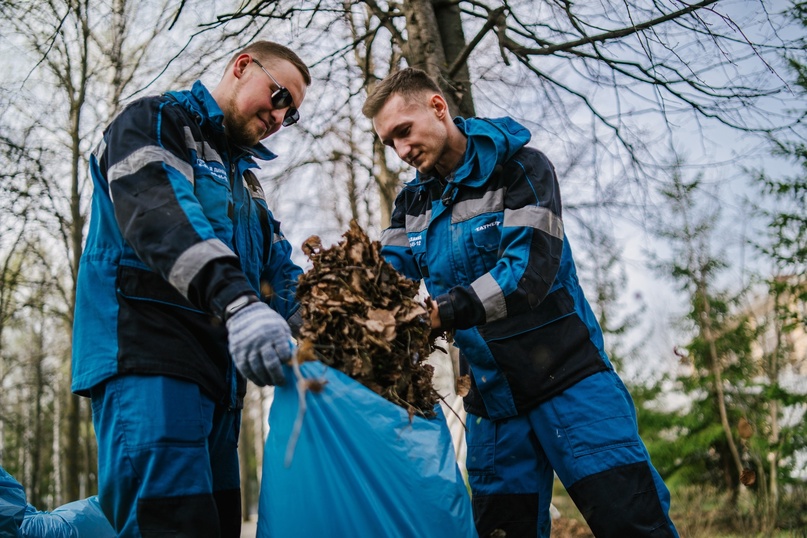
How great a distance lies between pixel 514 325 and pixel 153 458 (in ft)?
4.64

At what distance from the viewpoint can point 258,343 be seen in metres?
1.88

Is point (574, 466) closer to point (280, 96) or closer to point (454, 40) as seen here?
point (280, 96)

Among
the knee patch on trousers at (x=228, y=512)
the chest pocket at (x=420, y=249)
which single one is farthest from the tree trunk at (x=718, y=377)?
the knee patch on trousers at (x=228, y=512)

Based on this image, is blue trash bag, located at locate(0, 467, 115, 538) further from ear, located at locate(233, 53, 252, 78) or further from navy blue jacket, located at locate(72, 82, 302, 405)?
ear, located at locate(233, 53, 252, 78)

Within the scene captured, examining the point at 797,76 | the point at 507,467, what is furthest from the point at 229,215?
the point at 797,76

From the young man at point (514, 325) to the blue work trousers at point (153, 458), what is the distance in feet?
2.98

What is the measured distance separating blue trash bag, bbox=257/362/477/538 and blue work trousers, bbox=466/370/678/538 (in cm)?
70

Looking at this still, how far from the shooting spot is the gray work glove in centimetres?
188

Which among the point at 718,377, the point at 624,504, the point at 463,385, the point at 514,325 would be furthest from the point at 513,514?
the point at 718,377

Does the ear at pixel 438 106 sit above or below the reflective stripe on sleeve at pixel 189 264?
above

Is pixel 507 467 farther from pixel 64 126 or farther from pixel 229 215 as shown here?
pixel 64 126

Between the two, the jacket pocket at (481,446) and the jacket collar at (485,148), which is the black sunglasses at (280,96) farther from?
the jacket pocket at (481,446)

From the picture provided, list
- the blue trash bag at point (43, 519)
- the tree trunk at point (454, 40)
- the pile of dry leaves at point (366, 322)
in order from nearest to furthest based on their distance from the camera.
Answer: the pile of dry leaves at point (366, 322) → the blue trash bag at point (43, 519) → the tree trunk at point (454, 40)

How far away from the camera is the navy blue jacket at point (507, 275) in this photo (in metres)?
2.48
